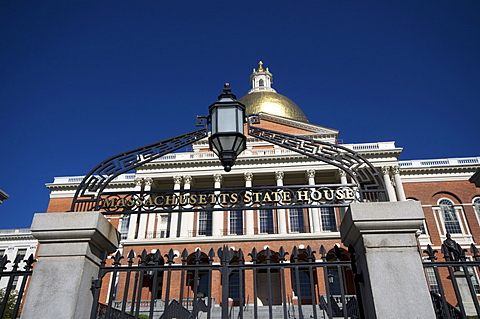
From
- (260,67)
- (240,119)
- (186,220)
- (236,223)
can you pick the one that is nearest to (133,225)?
(186,220)

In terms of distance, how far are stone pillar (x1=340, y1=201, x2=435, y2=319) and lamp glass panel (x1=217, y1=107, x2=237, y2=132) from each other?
1.53 meters

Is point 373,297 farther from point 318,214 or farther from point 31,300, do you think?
point 318,214

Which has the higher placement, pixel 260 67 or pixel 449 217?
pixel 260 67

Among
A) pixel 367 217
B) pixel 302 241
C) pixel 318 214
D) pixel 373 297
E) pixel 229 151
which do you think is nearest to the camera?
pixel 373 297

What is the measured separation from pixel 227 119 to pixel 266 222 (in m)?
33.7

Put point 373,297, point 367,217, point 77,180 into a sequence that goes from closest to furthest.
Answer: point 373,297
point 367,217
point 77,180

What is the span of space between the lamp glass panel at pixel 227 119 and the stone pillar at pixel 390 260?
1.53m

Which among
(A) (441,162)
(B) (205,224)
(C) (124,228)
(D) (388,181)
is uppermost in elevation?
(A) (441,162)

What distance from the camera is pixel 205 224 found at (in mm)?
38031

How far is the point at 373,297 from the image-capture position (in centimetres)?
343

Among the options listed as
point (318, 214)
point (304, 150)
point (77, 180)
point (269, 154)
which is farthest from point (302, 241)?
point (304, 150)

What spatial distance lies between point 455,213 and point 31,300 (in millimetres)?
41185

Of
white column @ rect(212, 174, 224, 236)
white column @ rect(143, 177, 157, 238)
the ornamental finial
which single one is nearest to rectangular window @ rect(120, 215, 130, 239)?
white column @ rect(143, 177, 157, 238)

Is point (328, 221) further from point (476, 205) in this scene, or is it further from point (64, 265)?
point (64, 265)
